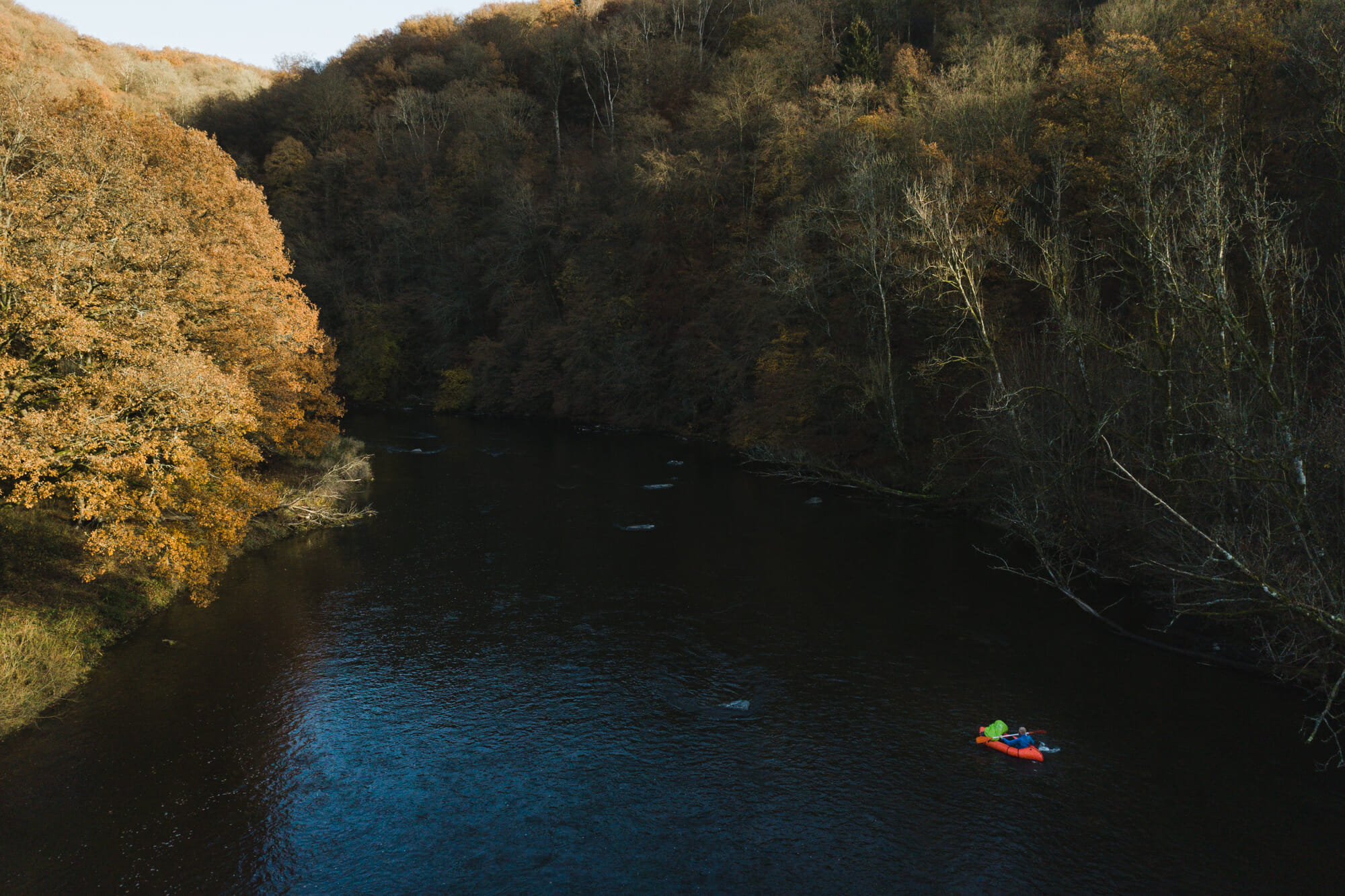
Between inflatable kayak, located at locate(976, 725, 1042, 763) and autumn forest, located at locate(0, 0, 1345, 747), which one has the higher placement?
autumn forest, located at locate(0, 0, 1345, 747)

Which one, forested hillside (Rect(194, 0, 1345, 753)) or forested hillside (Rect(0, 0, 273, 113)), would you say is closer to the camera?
forested hillside (Rect(194, 0, 1345, 753))

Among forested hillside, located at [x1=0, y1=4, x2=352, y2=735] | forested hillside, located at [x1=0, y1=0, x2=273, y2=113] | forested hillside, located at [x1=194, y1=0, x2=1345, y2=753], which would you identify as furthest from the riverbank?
forested hillside, located at [x1=194, y1=0, x2=1345, y2=753]

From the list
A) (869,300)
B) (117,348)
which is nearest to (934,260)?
(869,300)

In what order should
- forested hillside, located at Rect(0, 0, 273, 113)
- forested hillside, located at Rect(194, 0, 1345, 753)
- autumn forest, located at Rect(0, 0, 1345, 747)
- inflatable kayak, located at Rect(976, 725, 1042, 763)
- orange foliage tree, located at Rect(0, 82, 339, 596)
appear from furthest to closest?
1. forested hillside, located at Rect(0, 0, 273, 113)
2. forested hillside, located at Rect(194, 0, 1345, 753)
3. autumn forest, located at Rect(0, 0, 1345, 747)
4. orange foliage tree, located at Rect(0, 82, 339, 596)
5. inflatable kayak, located at Rect(976, 725, 1042, 763)

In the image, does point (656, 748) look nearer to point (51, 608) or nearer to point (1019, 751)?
point (1019, 751)

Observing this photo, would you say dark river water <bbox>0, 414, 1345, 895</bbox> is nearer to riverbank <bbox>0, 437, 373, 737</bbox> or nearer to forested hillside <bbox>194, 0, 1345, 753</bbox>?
riverbank <bbox>0, 437, 373, 737</bbox>
